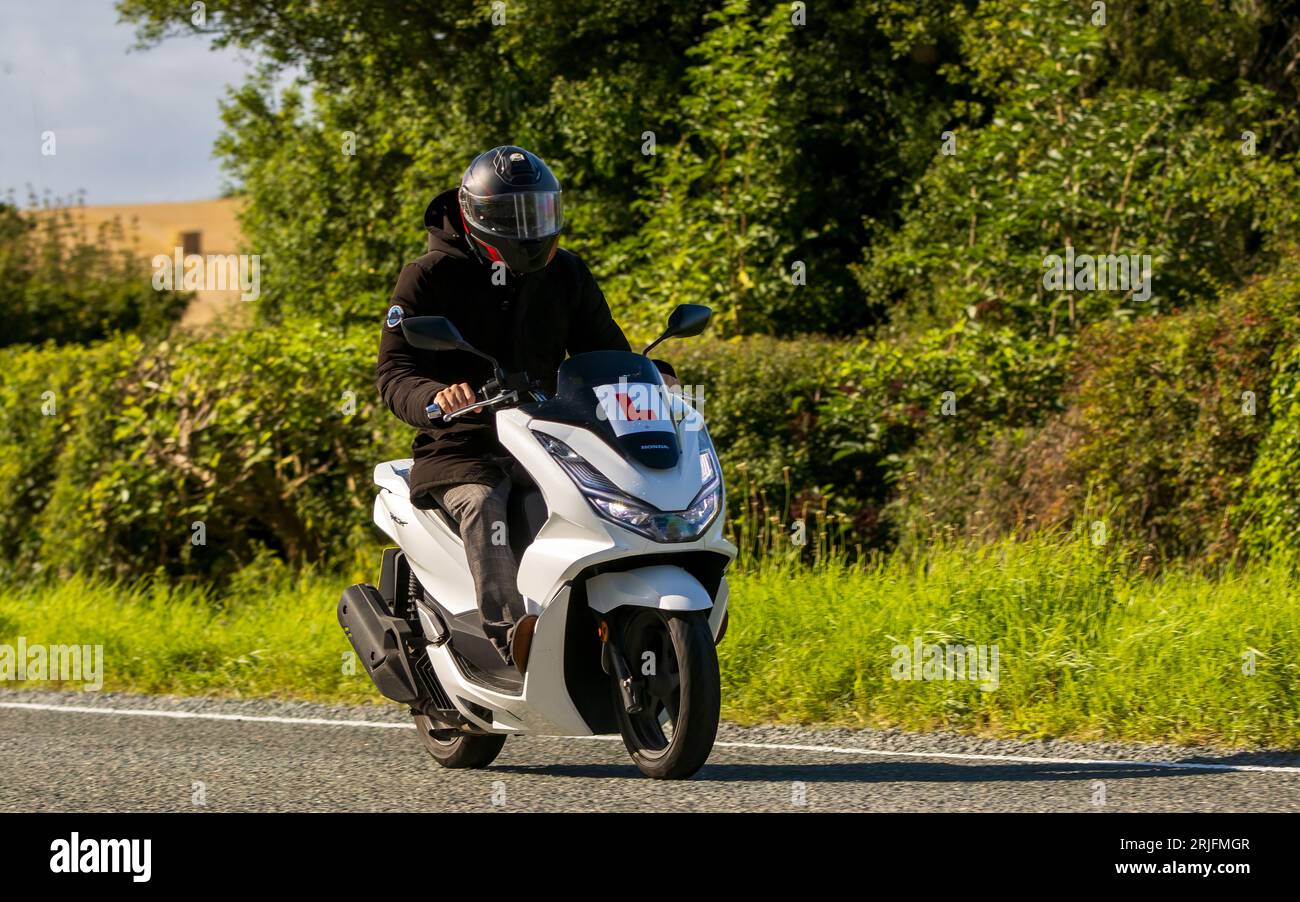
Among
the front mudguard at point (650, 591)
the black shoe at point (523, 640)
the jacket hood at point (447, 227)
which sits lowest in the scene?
the black shoe at point (523, 640)

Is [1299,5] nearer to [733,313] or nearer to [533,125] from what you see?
[733,313]

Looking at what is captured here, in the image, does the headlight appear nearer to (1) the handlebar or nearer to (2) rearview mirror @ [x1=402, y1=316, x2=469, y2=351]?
(1) the handlebar

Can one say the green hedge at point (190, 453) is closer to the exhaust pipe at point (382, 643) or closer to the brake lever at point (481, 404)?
the exhaust pipe at point (382, 643)

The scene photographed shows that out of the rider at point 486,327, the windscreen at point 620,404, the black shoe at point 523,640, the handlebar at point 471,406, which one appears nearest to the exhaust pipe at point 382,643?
the rider at point 486,327

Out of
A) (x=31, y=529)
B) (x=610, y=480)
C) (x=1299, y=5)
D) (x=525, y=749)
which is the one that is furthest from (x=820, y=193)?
(x=610, y=480)

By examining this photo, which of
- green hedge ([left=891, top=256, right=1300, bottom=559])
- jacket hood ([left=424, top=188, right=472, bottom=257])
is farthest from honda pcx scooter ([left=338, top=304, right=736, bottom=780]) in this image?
green hedge ([left=891, top=256, right=1300, bottom=559])

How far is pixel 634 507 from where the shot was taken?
5227 mm

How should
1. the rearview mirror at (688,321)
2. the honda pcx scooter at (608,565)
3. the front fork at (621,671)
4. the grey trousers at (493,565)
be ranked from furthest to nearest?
1. the rearview mirror at (688,321)
2. the grey trousers at (493,565)
3. the front fork at (621,671)
4. the honda pcx scooter at (608,565)

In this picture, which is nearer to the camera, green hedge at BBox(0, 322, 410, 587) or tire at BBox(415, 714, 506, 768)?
tire at BBox(415, 714, 506, 768)

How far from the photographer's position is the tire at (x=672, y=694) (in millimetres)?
5066

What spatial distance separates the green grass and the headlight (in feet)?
6.70

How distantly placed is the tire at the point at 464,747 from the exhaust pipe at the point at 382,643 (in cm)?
20

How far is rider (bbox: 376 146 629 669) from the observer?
5629 millimetres

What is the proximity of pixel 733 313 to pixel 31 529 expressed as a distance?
224 inches
